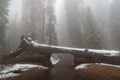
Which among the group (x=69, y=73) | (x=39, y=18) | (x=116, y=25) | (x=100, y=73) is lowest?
(x=69, y=73)

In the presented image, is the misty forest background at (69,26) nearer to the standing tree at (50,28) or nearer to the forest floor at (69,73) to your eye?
the standing tree at (50,28)

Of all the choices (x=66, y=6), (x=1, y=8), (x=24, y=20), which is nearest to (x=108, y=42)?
(x=66, y=6)

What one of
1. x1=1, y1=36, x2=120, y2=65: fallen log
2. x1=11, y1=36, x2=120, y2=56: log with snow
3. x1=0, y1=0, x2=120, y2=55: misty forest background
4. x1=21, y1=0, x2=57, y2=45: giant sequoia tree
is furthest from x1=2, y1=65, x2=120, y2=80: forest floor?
x1=21, y1=0, x2=57, y2=45: giant sequoia tree

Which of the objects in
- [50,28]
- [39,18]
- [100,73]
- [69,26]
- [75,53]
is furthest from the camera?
[69,26]

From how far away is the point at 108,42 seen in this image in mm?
44156

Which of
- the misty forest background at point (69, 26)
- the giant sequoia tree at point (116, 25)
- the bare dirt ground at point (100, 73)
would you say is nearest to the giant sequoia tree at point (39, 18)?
the misty forest background at point (69, 26)

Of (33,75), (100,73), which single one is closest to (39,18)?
(33,75)

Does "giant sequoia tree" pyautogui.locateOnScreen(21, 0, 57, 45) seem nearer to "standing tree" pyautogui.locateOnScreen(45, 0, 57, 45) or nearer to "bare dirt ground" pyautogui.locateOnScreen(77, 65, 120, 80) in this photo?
"standing tree" pyautogui.locateOnScreen(45, 0, 57, 45)

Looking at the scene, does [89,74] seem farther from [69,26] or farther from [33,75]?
[69,26]

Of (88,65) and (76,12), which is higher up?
(76,12)

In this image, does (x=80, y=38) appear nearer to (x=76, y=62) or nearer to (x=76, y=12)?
(x=76, y=12)

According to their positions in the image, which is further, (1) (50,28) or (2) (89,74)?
(1) (50,28)

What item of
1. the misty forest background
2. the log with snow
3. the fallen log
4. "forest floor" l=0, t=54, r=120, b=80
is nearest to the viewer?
"forest floor" l=0, t=54, r=120, b=80

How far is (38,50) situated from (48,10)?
25082 mm
